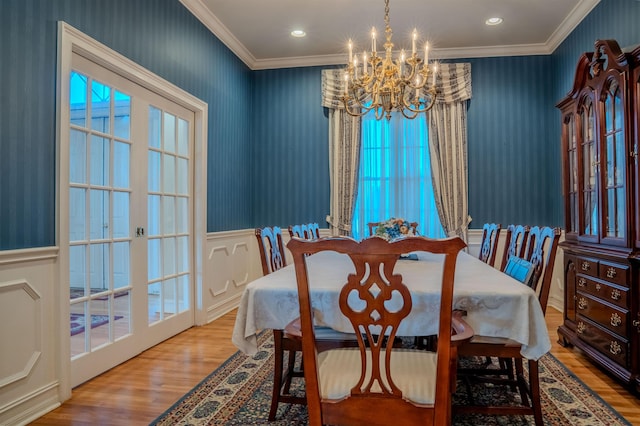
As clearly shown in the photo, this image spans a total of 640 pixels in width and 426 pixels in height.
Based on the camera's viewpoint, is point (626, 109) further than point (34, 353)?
Yes

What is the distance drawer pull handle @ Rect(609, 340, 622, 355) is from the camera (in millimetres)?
2447

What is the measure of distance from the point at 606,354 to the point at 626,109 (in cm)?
151

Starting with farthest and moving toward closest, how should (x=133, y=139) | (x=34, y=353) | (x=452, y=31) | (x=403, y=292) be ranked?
1. (x=452, y=31)
2. (x=133, y=139)
3. (x=34, y=353)
4. (x=403, y=292)

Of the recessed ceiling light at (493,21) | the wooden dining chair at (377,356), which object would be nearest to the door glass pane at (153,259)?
the wooden dining chair at (377,356)

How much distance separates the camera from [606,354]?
2.58 metres

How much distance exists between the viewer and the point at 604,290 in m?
2.61

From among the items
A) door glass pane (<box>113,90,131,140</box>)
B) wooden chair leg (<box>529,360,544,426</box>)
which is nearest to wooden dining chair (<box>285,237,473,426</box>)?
wooden chair leg (<box>529,360,544,426</box>)

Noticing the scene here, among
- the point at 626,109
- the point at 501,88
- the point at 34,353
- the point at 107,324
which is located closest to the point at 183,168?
the point at 107,324

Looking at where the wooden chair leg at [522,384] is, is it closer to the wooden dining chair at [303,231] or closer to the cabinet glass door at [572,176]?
the wooden dining chair at [303,231]

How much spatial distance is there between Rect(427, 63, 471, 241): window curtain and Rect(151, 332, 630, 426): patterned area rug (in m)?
2.27

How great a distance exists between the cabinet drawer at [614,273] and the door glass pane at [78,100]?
11.1 ft

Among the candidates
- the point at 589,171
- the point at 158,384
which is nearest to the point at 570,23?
the point at 589,171

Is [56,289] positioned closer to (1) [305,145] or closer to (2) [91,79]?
(2) [91,79]

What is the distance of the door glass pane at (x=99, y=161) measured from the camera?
2.66 metres
